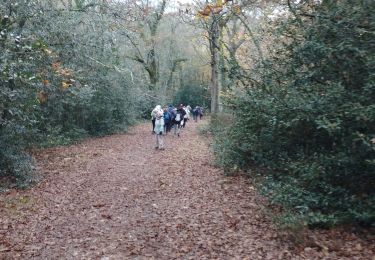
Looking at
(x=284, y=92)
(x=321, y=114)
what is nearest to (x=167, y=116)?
(x=284, y=92)

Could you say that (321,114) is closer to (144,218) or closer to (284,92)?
(284,92)

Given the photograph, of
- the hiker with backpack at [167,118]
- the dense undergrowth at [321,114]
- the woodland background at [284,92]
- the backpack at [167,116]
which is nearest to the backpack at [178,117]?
the hiker with backpack at [167,118]

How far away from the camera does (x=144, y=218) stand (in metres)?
8.00

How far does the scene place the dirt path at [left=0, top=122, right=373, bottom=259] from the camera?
A: 6297 millimetres

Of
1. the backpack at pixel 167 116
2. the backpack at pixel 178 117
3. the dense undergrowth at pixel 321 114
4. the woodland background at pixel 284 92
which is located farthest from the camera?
the backpack at pixel 178 117

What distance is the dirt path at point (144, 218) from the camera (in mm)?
6297

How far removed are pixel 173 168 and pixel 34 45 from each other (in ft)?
19.1

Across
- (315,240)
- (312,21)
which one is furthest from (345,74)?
(315,240)

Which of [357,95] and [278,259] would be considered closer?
[278,259]

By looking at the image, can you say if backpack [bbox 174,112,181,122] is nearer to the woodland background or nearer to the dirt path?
the woodland background

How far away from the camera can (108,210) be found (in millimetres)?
8695

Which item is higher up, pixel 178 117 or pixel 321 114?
pixel 321 114

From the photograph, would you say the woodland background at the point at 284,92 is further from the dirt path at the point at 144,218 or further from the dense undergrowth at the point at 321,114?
the dirt path at the point at 144,218

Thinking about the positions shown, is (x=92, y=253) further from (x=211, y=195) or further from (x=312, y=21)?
(x=312, y=21)
